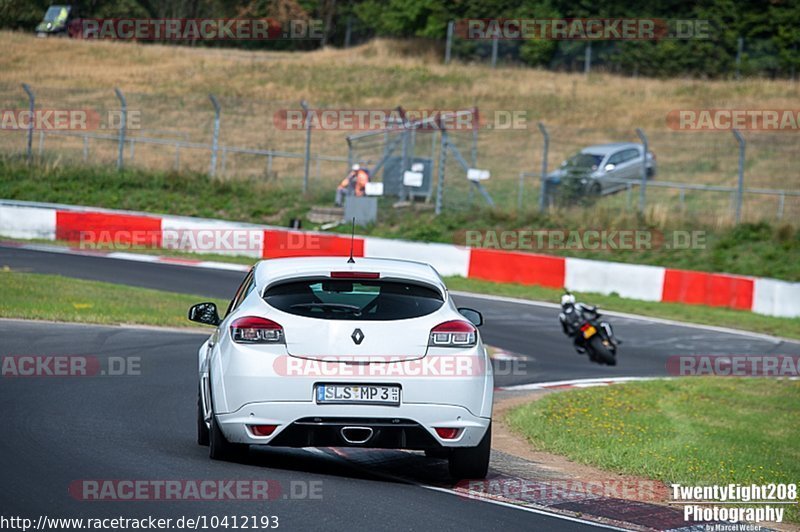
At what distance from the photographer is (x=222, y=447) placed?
26.3ft

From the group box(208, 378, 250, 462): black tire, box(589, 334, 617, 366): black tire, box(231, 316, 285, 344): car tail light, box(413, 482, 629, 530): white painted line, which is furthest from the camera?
box(589, 334, 617, 366): black tire

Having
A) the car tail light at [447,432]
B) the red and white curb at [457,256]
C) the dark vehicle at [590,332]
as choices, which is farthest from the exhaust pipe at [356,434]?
the red and white curb at [457,256]

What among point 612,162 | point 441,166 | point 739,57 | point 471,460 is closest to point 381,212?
point 441,166

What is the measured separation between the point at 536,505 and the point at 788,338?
49.0ft

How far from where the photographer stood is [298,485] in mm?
7500

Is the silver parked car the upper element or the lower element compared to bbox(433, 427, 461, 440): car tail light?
upper

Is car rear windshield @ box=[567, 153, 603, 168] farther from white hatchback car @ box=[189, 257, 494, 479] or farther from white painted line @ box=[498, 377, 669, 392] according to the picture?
white hatchback car @ box=[189, 257, 494, 479]

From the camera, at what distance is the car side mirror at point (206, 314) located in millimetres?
9070

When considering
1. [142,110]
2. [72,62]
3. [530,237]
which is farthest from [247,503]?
[72,62]

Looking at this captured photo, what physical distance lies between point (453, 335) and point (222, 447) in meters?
1.64

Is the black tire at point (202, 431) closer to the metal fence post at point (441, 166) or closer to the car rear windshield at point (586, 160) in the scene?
the metal fence post at point (441, 166)

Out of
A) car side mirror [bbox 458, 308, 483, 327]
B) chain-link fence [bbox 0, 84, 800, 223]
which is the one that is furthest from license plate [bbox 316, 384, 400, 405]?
chain-link fence [bbox 0, 84, 800, 223]

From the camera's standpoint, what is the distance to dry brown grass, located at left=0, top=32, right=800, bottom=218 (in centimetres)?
4084

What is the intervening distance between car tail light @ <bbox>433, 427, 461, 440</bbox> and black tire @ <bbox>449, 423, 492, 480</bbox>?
9.4 inches
